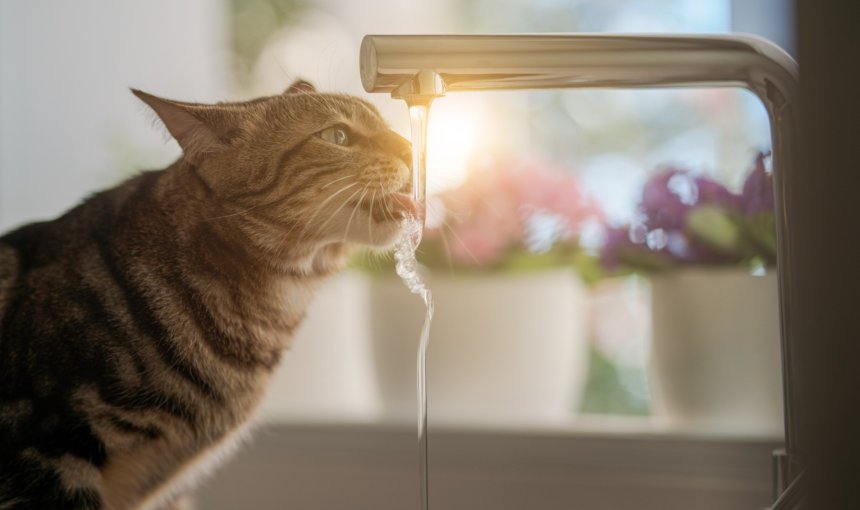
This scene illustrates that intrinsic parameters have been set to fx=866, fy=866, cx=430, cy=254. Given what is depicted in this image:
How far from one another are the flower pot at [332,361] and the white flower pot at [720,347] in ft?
1.55

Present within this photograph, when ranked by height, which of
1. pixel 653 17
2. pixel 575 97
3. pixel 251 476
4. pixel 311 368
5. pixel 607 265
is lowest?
pixel 251 476

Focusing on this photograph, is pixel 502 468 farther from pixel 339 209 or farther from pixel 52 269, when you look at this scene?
pixel 52 269

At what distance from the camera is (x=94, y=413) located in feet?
2.11

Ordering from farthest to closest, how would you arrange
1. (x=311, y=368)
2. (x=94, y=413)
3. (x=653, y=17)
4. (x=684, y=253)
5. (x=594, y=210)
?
(x=311, y=368) → (x=653, y=17) → (x=594, y=210) → (x=684, y=253) → (x=94, y=413)

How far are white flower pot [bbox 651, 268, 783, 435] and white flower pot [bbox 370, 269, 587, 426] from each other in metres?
0.15

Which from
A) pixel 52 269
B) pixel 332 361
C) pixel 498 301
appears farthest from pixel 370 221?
pixel 332 361

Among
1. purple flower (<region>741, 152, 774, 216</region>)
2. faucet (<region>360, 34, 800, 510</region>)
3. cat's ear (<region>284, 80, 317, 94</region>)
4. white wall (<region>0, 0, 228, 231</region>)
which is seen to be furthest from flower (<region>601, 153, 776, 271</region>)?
white wall (<region>0, 0, 228, 231</region>)

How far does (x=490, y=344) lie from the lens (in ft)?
3.61

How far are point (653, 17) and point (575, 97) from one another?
0.16 m

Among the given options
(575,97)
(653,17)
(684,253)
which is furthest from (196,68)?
(684,253)

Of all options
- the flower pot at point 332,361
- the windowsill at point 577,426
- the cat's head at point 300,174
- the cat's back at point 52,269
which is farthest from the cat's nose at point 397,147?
the flower pot at point 332,361

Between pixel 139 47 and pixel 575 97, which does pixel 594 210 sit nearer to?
pixel 575 97

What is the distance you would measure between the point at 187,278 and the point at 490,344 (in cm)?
48

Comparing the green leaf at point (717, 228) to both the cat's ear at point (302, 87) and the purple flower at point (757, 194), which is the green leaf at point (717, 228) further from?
the cat's ear at point (302, 87)
